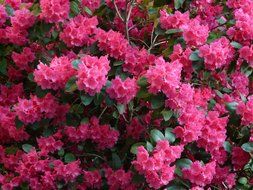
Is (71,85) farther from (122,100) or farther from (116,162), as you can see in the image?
(116,162)

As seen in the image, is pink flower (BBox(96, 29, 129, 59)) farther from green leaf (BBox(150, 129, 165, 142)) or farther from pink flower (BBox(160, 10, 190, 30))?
green leaf (BBox(150, 129, 165, 142))

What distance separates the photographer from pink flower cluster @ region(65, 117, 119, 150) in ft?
8.64

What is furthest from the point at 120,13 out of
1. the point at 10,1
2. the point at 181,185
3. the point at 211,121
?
the point at 181,185

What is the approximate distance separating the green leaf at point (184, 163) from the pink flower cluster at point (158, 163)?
0.14 meters

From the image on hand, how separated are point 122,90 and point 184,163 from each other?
0.44 m

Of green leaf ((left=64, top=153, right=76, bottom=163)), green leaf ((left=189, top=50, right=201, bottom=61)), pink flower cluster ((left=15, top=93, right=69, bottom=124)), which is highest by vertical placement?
green leaf ((left=189, top=50, right=201, bottom=61))

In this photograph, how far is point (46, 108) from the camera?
2.56 m

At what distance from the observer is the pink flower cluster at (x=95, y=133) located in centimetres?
263

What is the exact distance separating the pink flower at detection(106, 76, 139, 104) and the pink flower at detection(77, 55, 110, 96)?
0.07 meters

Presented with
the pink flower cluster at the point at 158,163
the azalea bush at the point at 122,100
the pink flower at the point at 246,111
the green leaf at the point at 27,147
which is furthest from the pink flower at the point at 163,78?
the green leaf at the point at 27,147

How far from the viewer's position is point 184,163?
8.02 ft

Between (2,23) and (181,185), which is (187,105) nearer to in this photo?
(181,185)

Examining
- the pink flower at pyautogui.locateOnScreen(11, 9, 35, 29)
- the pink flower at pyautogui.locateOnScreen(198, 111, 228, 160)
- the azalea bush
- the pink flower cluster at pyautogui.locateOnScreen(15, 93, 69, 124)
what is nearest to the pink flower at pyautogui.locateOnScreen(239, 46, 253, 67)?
the azalea bush

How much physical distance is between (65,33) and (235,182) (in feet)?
3.91
